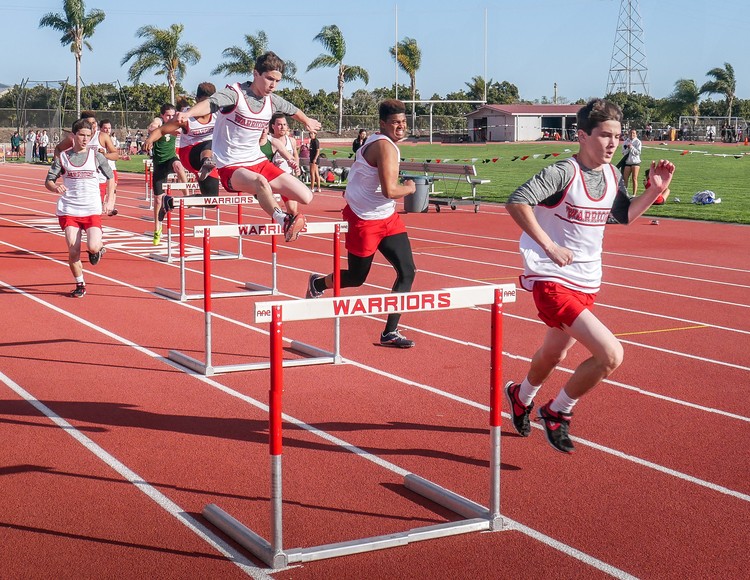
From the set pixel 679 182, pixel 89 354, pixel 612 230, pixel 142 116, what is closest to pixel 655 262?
pixel 612 230

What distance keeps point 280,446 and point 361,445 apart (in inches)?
75.9

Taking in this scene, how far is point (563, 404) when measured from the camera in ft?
19.5

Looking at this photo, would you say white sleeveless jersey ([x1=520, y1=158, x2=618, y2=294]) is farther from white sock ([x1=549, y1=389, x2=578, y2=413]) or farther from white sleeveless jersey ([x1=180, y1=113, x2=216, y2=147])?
white sleeveless jersey ([x1=180, y1=113, x2=216, y2=147])

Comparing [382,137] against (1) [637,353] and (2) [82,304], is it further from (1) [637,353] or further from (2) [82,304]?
(2) [82,304]

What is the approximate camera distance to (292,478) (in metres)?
5.64

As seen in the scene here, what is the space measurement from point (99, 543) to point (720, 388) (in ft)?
16.0

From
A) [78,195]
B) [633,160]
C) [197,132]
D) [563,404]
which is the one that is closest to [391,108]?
[563,404]

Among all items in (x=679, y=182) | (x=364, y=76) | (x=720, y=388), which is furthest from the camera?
(x=364, y=76)

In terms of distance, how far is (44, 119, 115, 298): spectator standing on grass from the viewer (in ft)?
39.0

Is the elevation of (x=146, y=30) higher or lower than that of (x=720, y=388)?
higher

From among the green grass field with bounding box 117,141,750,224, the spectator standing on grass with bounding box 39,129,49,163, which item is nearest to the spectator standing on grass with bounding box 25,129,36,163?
the spectator standing on grass with bounding box 39,129,49,163

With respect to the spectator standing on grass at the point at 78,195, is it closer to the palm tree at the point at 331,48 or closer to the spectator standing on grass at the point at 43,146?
the spectator standing on grass at the point at 43,146

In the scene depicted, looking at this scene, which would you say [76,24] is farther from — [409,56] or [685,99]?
[685,99]

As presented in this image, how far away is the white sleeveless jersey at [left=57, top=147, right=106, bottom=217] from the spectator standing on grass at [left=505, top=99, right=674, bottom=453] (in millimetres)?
7545
